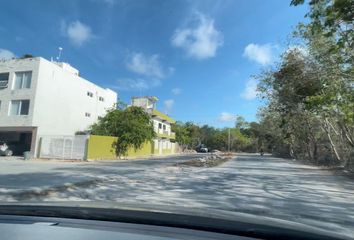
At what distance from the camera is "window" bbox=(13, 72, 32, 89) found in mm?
35219

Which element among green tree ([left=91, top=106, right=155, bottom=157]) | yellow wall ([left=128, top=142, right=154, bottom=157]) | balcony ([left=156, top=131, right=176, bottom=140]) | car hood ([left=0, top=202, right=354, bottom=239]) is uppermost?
balcony ([left=156, top=131, right=176, bottom=140])

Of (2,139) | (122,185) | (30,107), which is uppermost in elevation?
(30,107)

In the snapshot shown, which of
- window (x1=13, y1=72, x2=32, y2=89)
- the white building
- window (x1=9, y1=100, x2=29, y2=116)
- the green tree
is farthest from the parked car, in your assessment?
the green tree

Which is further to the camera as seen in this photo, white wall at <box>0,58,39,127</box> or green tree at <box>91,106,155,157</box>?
green tree at <box>91,106,155,157</box>

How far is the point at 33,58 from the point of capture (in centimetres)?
3506

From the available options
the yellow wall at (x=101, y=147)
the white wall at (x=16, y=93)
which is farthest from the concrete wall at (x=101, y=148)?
the white wall at (x=16, y=93)

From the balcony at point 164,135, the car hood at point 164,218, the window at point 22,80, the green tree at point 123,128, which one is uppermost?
the window at point 22,80

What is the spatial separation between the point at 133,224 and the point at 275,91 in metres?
29.6

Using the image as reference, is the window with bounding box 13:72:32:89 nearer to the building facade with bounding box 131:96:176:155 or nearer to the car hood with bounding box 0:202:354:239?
the building facade with bounding box 131:96:176:155

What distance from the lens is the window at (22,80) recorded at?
3522cm

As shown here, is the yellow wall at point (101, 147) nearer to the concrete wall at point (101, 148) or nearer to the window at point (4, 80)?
the concrete wall at point (101, 148)

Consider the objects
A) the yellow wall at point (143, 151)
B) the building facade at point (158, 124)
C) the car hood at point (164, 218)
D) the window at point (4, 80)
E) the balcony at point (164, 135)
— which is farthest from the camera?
the balcony at point (164, 135)

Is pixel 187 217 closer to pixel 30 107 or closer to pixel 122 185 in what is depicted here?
pixel 122 185

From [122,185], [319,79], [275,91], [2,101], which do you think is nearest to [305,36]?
[319,79]
